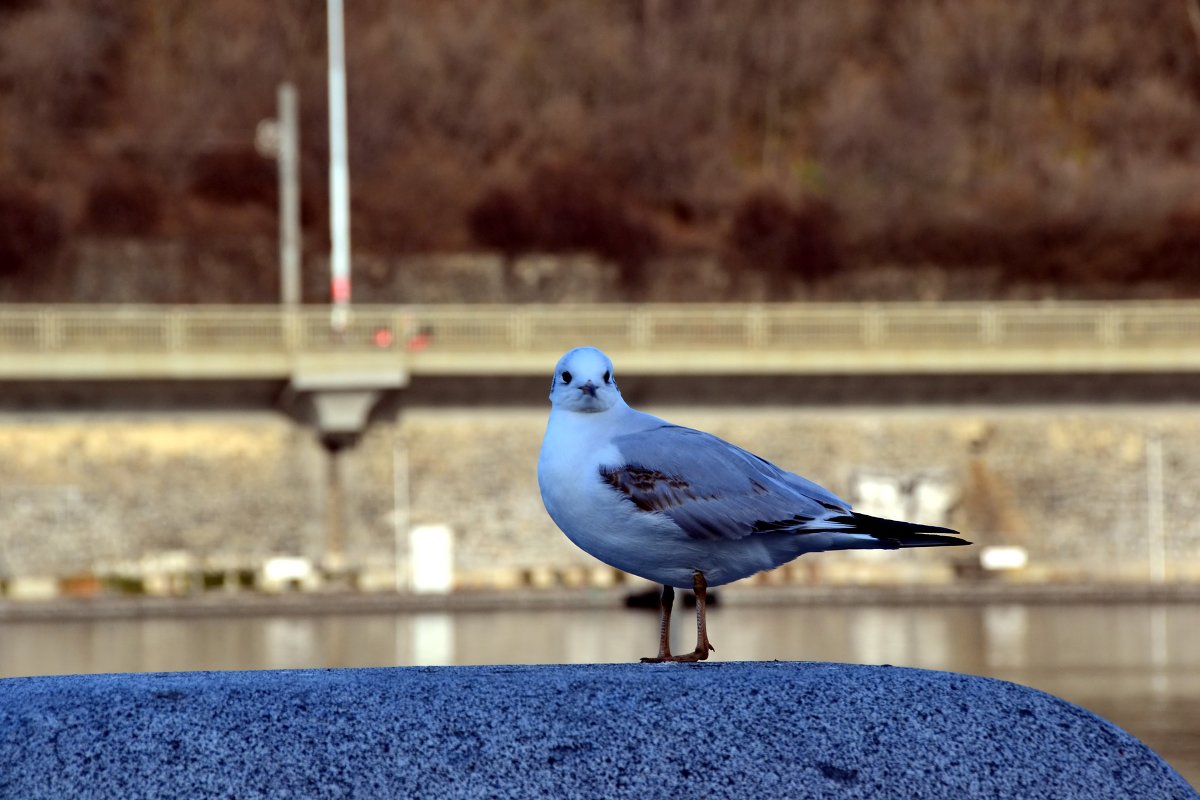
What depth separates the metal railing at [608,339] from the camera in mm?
35562

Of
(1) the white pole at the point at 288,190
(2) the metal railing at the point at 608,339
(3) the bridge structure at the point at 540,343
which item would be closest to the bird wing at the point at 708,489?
(3) the bridge structure at the point at 540,343

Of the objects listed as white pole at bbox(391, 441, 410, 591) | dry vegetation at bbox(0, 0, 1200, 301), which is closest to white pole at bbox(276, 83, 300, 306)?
white pole at bbox(391, 441, 410, 591)

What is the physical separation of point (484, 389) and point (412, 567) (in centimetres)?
371

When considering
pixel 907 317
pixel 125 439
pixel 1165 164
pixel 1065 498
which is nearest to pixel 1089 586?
pixel 1065 498

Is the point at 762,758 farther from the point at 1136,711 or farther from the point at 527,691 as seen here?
the point at 1136,711

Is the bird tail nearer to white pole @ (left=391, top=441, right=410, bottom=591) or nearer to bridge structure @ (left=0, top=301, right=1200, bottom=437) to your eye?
bridge structure @ (left=0, top=301, right=1200, bottom=437)

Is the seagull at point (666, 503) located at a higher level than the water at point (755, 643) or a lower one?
higher

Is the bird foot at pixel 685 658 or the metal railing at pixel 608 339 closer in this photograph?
the bird foot at pixel 685 658

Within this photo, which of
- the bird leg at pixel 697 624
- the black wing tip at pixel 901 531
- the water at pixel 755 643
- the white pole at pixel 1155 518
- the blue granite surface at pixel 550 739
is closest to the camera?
the blue granite surface at pixel 550 739

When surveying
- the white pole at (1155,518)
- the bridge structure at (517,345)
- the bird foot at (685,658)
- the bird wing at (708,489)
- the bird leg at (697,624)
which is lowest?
the white pole at (1155,518)

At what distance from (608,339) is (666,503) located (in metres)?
31.6

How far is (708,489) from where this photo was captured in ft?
18.0

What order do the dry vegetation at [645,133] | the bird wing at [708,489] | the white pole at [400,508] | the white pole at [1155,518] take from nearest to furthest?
1. the bird wing at [708,489]
2. the white pole at [400,508]
3. the white pole at [1155,518]
4. the dry vegetation at [645,133]

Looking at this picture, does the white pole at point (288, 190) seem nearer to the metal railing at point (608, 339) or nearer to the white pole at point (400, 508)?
the metal railing at point (608, 339)
